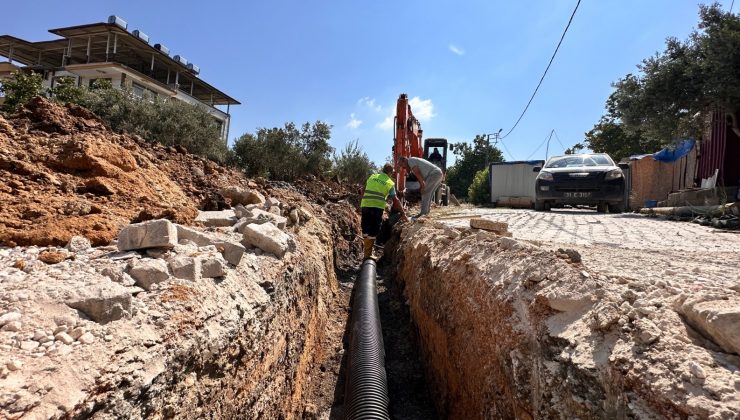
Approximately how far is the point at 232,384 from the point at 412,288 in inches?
123

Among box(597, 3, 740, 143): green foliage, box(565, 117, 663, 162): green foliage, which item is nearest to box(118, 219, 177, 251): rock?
box(597, 3, 740, 143): green foliage

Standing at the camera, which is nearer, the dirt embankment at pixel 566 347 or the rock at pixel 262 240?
the dirt embankment at pixel 566 347

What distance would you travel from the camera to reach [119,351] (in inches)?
62.1

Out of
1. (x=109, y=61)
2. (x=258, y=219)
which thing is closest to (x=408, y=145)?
(x=258, y=219)

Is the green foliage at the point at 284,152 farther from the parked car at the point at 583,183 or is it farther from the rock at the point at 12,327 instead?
the rock at the point at 12,327

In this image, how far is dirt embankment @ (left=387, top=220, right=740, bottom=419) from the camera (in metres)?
1.38

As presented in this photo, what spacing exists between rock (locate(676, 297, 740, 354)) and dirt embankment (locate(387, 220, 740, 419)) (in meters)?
0.02

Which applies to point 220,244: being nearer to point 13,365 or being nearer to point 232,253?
point 232,253

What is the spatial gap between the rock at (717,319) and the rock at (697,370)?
0.48ft

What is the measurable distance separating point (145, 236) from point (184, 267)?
1.34ft

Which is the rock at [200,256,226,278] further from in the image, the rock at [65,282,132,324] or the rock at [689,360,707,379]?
the rock at [689,360,707,379]

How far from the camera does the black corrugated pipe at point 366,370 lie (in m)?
2.63

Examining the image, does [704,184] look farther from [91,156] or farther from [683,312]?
[91,156]

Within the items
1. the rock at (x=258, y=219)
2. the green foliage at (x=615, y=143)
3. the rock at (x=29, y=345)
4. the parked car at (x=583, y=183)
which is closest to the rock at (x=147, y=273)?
the rock at (x=29, y=345)
